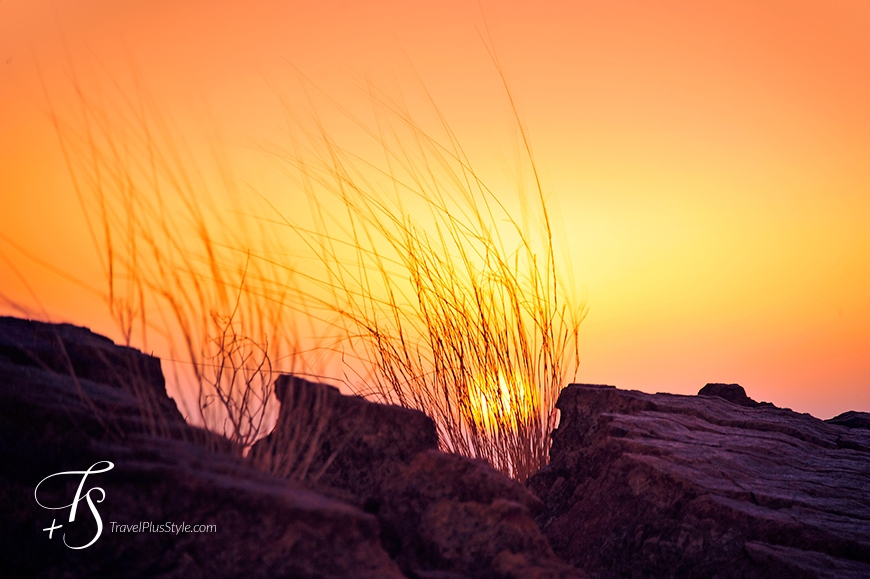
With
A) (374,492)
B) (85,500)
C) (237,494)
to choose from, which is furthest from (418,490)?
(85,500)

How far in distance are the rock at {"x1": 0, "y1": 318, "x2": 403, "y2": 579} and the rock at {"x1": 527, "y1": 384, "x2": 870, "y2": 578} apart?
0.92 m

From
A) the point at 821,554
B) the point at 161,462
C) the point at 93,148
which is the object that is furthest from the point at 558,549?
the point at 93,148

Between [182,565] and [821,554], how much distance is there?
155cm

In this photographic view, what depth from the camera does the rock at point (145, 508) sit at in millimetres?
1353

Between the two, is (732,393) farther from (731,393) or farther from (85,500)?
(85,500)

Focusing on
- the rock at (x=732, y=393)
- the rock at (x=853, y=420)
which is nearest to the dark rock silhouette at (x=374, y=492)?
the rock at (x=732, y=393)

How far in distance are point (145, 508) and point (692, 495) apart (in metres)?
1.38

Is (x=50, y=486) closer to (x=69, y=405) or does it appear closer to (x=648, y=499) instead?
(x=69, y=405)

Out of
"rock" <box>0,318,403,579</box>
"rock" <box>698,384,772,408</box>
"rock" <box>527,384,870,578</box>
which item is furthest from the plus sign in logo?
"rock" <box>698,384,772,408</box>

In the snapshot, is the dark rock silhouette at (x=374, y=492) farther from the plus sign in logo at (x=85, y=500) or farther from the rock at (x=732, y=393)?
the rock at (x=732, y=393)

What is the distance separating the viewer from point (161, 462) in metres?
1.44

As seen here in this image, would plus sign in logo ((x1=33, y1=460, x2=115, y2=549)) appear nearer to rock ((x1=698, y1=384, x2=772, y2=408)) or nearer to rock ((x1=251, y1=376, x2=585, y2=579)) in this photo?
rock ((x1=251, y1=376, x2=585, y2=579))

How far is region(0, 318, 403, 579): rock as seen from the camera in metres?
1.35

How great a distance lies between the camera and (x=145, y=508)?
1405mm
